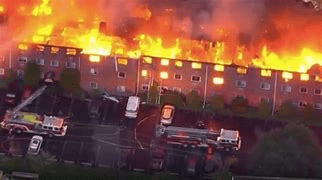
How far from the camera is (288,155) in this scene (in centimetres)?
2069

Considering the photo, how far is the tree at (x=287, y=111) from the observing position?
23609mm

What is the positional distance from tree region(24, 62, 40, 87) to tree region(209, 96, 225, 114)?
4153 mm

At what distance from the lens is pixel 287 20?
85.2ft

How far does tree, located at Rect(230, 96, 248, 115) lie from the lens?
23.8 m

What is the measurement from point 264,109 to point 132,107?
9.94ft

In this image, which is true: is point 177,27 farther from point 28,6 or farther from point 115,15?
point 28,6

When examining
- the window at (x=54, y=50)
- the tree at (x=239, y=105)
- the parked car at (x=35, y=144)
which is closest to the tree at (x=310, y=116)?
the tree at (x=239, y=105)

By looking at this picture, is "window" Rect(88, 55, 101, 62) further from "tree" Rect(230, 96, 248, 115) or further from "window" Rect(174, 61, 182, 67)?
"tree" Rect(230, 96, 248, 115)

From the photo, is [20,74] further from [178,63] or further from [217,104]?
[217,104]

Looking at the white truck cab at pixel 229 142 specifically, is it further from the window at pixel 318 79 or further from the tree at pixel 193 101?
the window at pixel 318 79

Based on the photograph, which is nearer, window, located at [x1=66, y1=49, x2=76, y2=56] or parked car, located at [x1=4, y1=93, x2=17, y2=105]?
parked car, located at [x1=4, y1=93, x2=17, y2=105]

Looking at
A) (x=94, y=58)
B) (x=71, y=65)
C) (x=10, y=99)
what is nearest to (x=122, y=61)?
(x=94, y=58)

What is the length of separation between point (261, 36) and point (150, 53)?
9.39ft

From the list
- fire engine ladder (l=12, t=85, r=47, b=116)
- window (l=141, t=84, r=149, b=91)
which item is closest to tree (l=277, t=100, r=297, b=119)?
window (l=141, t=84, r=149, b=91)
